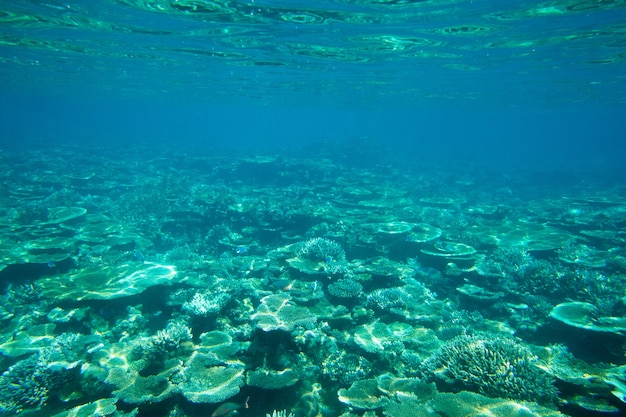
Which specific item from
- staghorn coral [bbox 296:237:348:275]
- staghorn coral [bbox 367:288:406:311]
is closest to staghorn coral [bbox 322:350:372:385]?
staghorn coral [bbox 367:288:406:311]

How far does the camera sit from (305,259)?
11.2 metres

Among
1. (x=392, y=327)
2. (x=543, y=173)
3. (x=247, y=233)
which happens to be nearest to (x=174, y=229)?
(x=247, y=233)

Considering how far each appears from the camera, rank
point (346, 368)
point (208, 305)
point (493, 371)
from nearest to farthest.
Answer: point (493, 371)
point (346, 368)
point (208, 305)

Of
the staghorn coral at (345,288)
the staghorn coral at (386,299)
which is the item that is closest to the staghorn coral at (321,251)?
the staghorn coral at (345,288)

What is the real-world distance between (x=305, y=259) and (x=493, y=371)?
6.84 metres

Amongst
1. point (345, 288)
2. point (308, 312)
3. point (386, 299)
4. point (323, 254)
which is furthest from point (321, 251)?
point (308, 312)

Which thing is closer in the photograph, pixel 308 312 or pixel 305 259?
pixel 308 312

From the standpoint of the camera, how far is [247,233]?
53.4 ft

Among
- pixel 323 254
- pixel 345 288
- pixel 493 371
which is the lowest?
pixel 323 254

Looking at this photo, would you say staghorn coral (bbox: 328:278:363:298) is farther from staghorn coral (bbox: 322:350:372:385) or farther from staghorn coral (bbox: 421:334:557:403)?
staghorn coral (bbox: 421:334:557:403)


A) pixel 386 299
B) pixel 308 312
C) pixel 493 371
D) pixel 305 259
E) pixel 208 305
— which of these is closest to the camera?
pixel 493 371

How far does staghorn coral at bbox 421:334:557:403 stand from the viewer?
196 inches

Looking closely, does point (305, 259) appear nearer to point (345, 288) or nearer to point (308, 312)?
point (345, 288)

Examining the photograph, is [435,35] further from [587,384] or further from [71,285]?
[71,285]
